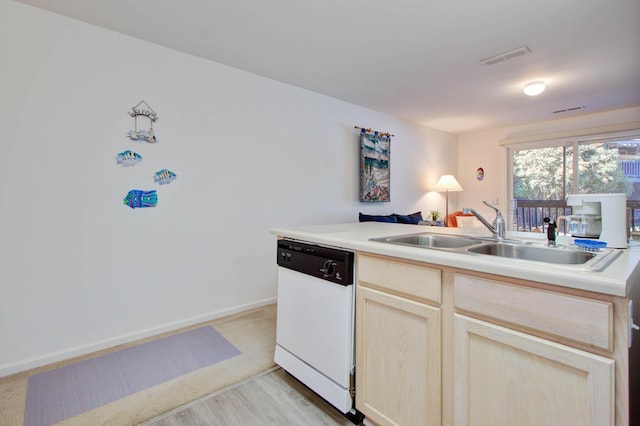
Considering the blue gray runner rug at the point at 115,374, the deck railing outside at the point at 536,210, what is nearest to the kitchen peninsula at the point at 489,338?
the blue gray runner rug at the point at 115,374

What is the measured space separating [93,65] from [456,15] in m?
2.56

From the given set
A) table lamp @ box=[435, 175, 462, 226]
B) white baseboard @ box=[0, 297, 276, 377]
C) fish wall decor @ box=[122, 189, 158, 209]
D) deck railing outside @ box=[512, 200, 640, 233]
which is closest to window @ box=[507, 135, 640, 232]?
deck railing outside @ box=[512, 200, 640, 233]

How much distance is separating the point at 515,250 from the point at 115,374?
238 centimetres

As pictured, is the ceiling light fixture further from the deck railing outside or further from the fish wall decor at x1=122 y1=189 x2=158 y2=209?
the fish wall decor at x1=122 y1=189 x2=158 y2=209

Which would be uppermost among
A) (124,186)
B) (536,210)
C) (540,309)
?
(124,186)

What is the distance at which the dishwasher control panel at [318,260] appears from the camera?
4.71 feet

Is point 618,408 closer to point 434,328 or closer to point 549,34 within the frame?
point 434,328

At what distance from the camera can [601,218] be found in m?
1.28

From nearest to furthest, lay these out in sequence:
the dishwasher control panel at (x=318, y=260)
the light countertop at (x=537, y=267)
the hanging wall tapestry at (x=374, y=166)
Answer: the light countertop at (x=537, y=267)
the dishwasher control panel at (x=318, y=260)
the hanging wall tapestry at (x=374, y=166)

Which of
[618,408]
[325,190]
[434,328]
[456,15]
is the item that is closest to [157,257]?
[325,190]

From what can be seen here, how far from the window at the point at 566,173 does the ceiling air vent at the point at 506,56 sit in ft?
6.84

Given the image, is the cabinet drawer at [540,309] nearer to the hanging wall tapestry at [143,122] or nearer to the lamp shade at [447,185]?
the hanging wall tapestry at [143,122]

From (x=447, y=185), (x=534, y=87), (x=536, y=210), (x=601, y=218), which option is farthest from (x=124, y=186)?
(x=536, y=210)

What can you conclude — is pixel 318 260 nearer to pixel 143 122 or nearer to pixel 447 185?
pixel 143 122
